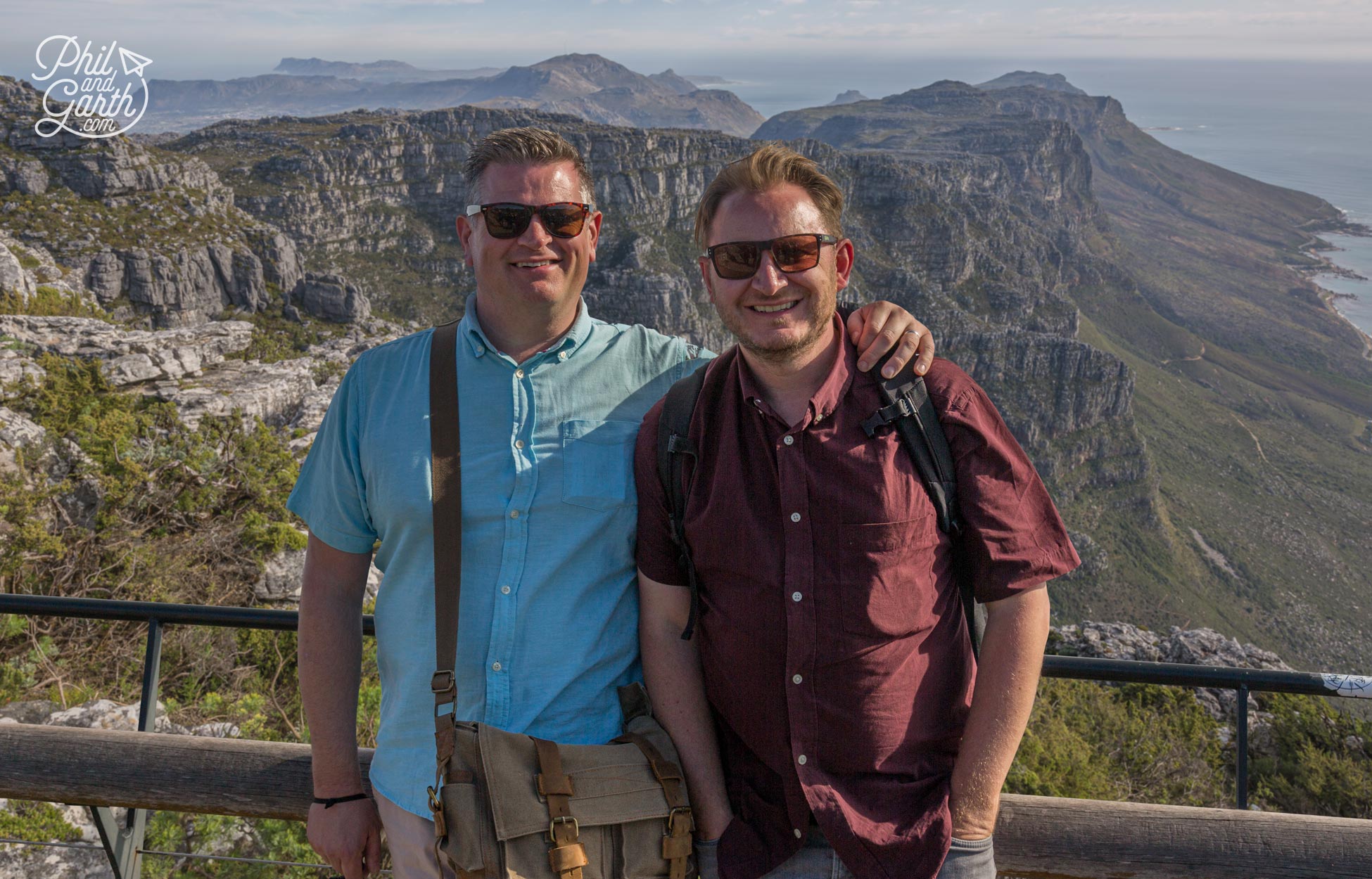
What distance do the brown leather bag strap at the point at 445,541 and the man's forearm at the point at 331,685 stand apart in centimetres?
35

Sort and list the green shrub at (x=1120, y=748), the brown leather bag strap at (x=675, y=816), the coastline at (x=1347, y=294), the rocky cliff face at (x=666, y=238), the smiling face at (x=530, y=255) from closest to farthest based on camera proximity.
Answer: the brown leather bag strap at (x=675, y=816)
the smiling face at (x=530, y=255)
the green shrub at (x=1120, y=748)
the rocky cliff face at (x=666, y=238)
the coastline at (x=1347, y=294)

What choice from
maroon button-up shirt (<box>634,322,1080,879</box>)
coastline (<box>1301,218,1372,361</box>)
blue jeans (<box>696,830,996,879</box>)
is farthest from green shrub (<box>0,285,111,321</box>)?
coastline (<box>1301,218,1372,361</box>)

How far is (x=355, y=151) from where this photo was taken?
9844 centimetres

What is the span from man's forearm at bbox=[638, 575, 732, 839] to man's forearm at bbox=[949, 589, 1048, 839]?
0.63 metres

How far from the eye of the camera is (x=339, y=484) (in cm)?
247

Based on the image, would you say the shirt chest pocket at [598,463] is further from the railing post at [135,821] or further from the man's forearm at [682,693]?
the railing post at [135,821]

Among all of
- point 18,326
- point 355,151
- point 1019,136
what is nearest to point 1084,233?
point 1019,136

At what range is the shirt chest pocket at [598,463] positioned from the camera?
2.38m

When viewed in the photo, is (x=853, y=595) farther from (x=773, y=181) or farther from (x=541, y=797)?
(x=773, y=181)

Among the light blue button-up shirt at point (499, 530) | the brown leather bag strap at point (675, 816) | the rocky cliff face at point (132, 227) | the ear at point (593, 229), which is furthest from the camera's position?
the rocky cliff face at point (132, 227)

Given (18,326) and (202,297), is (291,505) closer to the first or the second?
(18,326)

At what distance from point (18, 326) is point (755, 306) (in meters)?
22.7

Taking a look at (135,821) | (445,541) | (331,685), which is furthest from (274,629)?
(135,821)

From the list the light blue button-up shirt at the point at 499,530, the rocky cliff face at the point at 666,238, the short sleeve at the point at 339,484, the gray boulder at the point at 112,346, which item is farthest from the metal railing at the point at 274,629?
the rocky cliff face at the point at 666,238
